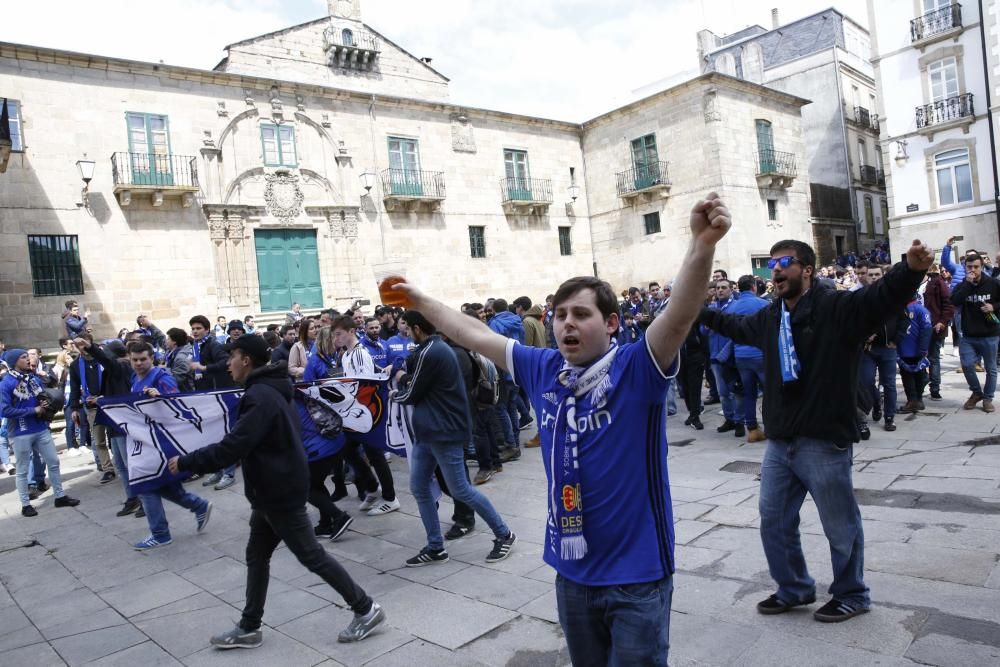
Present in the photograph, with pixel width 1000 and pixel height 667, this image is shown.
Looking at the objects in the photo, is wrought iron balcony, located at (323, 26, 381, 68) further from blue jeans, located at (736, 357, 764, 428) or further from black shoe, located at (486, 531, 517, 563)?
black shoe, located at (486, 531, 517, 563)

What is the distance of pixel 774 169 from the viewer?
2552cm

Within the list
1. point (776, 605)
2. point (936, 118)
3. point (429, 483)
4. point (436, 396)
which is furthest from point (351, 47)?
point (776, 605)

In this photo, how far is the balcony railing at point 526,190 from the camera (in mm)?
25125

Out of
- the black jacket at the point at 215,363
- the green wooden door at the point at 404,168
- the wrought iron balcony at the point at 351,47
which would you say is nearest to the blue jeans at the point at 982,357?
the black jacket at the point at 215,363

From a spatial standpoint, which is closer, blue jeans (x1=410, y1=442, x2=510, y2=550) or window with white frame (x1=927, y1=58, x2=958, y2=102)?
blue jeans (x1=410, y1=442, x2=510, y2=550)

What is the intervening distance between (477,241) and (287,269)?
7261mm

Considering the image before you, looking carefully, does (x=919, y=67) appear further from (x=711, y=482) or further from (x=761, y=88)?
(x=711, y=482)

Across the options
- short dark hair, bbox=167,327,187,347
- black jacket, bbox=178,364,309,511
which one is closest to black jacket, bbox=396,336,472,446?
black jacket, bbox=178,364,309,511

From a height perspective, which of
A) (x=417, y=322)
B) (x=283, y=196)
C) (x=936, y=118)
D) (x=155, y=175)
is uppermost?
(x=936, y=118)

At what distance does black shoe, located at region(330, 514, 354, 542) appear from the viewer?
573 centimetres

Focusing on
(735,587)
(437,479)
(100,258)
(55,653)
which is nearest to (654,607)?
(735,587)

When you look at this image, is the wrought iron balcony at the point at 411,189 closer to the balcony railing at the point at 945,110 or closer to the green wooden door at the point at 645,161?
the green wooden door at the point at 645,161

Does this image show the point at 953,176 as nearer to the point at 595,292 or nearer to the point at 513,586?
the point at 513,586

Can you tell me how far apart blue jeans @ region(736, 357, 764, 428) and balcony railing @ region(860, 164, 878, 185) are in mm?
29705
